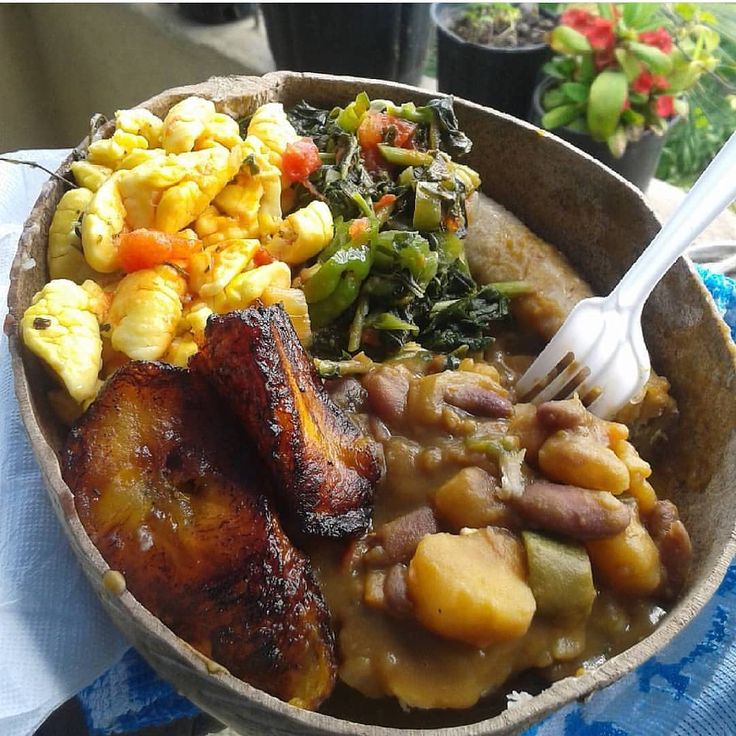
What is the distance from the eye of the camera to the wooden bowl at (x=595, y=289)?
109cm

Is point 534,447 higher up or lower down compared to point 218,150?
lower down

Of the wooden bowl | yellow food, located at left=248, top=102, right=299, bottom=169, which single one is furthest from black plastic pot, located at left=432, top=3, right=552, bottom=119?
yellow food, located at left=248, top=102, right=299, bottom=169

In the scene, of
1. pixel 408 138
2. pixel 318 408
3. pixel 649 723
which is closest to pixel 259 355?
pixel 318 408

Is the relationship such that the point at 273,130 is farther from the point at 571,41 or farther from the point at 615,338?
the point at 571,41

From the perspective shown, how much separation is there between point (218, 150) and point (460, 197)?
570 millimetres

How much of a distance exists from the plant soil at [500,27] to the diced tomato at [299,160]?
2.27 metres

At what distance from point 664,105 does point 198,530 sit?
9.20ft

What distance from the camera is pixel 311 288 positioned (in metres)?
1.61

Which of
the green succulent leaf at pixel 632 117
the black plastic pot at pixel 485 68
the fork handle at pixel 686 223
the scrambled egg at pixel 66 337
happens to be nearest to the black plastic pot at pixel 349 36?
the black plastic pot at pixel 485 68

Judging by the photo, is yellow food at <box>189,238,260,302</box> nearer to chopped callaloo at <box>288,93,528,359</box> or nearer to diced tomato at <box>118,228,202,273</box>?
diced tomato at <box>118,228,202,273</box>

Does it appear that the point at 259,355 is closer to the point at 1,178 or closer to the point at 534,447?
the point at 534,447

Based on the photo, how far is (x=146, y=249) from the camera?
146cm

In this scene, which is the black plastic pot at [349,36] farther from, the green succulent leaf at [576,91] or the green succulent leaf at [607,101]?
the green succulent leaf at [607,101]

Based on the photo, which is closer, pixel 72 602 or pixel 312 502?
pixel 312 502
